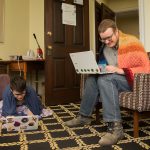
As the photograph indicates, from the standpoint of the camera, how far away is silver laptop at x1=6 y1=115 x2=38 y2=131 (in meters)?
1.92

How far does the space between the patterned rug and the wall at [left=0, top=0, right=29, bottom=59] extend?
6.53ft

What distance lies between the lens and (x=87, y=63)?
6.64 feet

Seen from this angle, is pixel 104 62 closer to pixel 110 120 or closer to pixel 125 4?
pixel 110 120

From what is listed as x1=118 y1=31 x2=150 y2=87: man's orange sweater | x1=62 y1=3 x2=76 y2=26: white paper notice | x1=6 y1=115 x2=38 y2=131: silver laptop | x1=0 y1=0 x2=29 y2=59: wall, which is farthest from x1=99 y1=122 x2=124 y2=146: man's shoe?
x1=0 y1=0 x2=29 y2=59: wall

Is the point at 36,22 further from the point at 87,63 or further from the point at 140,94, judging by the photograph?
the point at 140,94

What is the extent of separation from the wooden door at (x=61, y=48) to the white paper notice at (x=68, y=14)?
0.05 metres

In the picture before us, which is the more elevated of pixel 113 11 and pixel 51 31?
pixel 113 11

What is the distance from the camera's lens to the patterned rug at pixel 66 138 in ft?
5.59

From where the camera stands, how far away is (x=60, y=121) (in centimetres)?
249

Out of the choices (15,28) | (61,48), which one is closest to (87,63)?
(61,48)

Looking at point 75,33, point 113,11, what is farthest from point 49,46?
point 113,11

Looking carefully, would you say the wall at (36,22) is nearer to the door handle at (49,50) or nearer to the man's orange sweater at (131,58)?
the door handle at (49,50)

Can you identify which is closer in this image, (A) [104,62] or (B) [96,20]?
(A) [104,62]

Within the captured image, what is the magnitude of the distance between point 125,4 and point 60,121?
391cm
